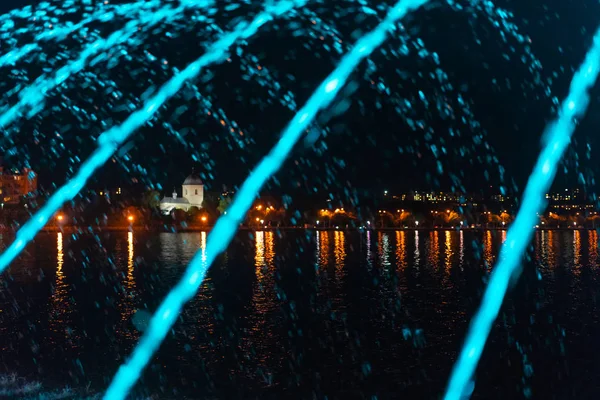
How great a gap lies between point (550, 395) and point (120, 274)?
17.4 meters

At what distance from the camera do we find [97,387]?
8562 millimetres

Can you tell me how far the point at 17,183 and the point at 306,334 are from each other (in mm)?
134619

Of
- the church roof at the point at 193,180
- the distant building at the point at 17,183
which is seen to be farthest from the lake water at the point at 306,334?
the distant building at the point at 17,183

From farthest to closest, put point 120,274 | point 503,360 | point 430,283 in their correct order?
point 120,274 < point 430,283 < point 503,360

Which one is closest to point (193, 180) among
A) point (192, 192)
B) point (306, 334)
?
point (192, 192)

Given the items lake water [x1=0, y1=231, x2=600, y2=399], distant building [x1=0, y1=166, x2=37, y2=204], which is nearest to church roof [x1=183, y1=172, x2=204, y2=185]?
distant building [x1=0, y1=166, x2=37, y2=204]

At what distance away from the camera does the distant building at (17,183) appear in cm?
13050

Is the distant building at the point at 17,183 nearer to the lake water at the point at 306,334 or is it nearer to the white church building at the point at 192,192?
the white church building at the point at 192,192

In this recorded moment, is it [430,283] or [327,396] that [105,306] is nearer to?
[327,396]

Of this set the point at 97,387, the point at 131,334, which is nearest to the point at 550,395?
the point at 97,387

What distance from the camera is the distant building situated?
130500mm

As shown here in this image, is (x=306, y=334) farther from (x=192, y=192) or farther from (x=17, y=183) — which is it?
(x=17, y=183)

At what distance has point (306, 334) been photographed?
12.2 meters

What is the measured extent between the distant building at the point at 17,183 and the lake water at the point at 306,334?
120 metres
